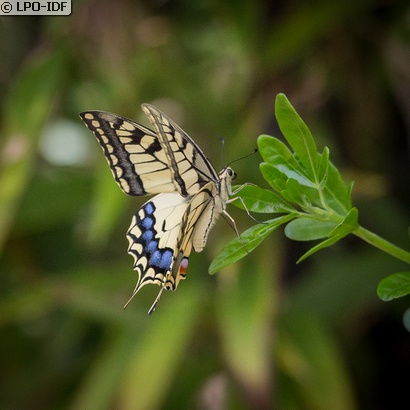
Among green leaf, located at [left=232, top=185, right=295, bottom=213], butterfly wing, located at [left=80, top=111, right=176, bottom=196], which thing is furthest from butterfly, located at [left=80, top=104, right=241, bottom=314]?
green leaf, located at [left=232, top=185, right=295, bottom=213]

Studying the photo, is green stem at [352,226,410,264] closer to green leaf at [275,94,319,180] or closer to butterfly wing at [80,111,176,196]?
green leaf at [275,94,319,180]

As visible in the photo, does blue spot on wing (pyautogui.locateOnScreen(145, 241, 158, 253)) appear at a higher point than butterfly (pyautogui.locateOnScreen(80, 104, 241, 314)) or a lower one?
lower

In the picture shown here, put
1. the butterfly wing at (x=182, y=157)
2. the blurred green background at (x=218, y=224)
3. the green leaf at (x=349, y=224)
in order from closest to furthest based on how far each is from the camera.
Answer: the green leaf at (x=349, y=224) < the butterfly wing at (x=182, y=157) < the blurred green background at (x=218, y=224)

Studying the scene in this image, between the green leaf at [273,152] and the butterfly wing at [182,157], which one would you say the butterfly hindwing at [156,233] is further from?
the green leaf at [273,152]

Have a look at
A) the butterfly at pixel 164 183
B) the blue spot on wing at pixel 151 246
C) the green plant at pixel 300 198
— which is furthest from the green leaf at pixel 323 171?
the blue spot on wing at pixel 151 246

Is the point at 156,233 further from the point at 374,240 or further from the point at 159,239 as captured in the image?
the point at 374,240

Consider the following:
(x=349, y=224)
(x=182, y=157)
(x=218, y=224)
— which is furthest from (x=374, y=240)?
(x=218, y=224)

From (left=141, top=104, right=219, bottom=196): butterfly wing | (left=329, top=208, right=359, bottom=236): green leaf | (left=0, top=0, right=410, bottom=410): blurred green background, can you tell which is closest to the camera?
(left=329, top=208, right=359, bottom=236): green leaf
